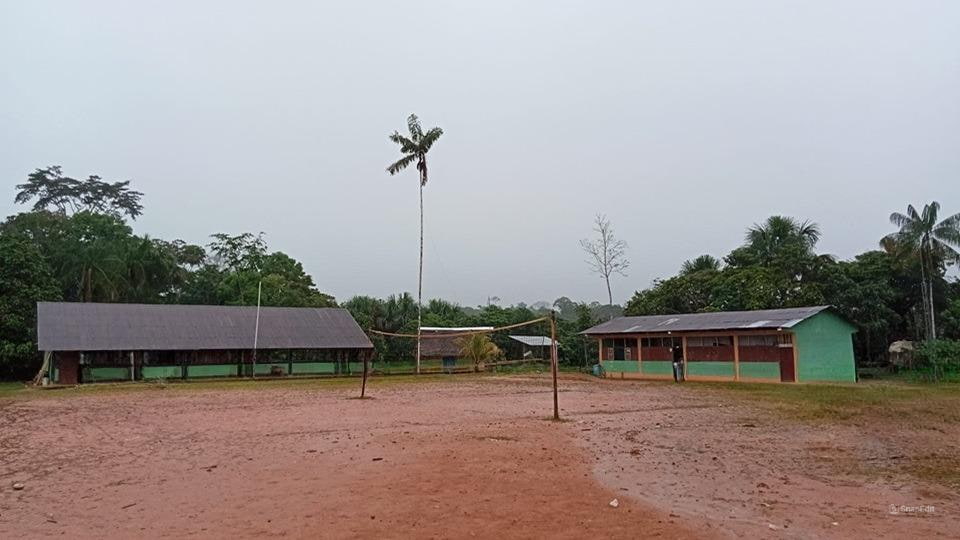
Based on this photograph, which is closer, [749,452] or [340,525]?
[340,525]

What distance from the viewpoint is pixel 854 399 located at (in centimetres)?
1889

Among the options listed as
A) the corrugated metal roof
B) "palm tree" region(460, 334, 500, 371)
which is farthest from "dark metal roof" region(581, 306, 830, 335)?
the corrugated metal roof

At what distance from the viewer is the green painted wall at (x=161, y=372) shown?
3259 centimetres

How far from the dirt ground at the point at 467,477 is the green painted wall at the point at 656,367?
1695 cm

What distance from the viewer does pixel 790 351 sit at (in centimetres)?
2711

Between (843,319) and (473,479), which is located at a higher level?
(843,319)

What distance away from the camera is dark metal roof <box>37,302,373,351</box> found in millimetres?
30750

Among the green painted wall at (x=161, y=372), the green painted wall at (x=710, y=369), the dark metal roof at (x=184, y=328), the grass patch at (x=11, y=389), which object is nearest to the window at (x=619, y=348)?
the green painted wall at (x=710, y=369)

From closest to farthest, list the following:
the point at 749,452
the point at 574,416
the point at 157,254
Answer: the point at 749,452, the point at 574,416, the point at 157,254

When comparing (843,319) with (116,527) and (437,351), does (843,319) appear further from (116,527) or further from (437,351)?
(116,527)

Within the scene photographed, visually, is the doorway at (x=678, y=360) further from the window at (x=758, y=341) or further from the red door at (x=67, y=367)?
the red door at (x=67, y=367)

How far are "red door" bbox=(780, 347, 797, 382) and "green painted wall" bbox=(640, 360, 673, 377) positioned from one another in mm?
5821

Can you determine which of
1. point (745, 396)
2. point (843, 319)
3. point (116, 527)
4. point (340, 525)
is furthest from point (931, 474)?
point (843, 319)

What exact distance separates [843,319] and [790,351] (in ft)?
11.2
